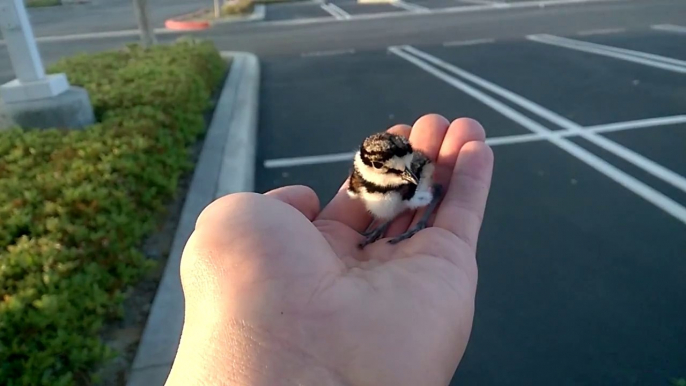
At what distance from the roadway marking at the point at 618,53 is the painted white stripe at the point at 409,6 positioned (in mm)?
8836

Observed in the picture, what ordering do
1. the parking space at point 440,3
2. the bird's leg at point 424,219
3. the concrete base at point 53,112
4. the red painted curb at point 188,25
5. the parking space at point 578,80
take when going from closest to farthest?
1. the bird's leg at point 424,219
2. the concrete base at point 53,112
3. the parking space at point 578,80
4. the red painted curb at point 188,25
5. the parking space at point 440,3

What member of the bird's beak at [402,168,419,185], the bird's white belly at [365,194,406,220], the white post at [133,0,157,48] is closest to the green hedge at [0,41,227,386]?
the bird's white belly at [365,194,406,220]

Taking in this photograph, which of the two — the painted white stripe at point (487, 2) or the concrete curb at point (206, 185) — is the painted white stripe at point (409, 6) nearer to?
the painted white stripe at point (487, 2)

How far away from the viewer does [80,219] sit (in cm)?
427

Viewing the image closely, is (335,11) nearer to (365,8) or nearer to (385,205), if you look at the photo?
(365,8)

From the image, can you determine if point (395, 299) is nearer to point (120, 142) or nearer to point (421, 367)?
point (421, 367)

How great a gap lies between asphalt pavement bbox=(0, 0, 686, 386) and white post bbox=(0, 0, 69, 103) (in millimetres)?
2776

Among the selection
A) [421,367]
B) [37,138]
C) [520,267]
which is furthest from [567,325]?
[37,138]

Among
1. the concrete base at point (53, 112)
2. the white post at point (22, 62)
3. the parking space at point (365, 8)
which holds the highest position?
the white post at point (22, 62)

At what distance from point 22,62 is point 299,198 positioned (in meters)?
5.52

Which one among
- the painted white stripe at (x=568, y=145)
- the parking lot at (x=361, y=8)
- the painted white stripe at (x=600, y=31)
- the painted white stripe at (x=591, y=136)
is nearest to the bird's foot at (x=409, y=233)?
the painted white stripe at (x=568, y=145)

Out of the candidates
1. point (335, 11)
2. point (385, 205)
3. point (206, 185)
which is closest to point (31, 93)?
point (206, 185)

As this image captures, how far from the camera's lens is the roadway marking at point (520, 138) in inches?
295

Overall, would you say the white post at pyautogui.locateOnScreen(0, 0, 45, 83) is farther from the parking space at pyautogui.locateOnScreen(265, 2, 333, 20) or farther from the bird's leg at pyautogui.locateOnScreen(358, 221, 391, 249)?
the parking space at pyautogui.locateOnScreen(265, 2, 333, 20)
